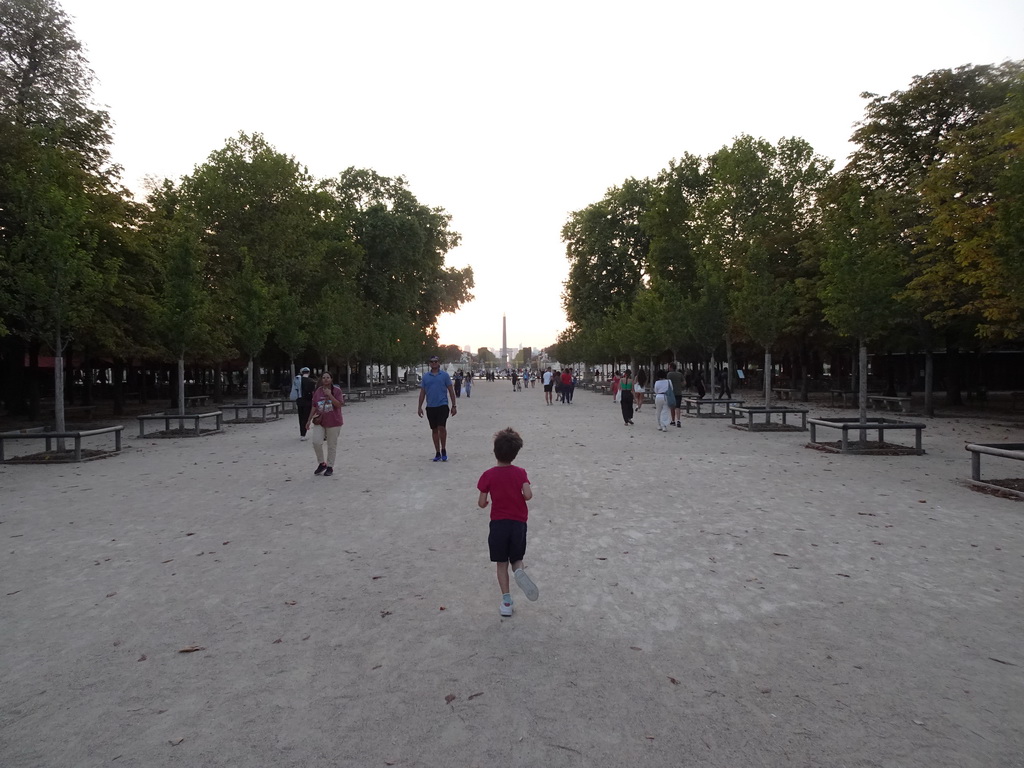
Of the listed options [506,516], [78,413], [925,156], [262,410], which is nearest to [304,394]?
[262,410]

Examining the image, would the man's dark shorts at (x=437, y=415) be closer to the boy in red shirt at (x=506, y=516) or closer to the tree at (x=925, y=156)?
the boy in red shirt at (x=506, y=516)

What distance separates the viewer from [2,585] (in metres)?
6.08

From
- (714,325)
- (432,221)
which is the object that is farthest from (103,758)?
(432,221)

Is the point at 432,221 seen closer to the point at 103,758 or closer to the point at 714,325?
the point at 714,325

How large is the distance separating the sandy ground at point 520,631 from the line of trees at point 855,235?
25.3 ft

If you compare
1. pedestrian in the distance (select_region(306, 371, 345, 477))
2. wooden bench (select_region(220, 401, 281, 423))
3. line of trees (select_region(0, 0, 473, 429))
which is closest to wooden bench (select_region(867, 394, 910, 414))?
pedestrian in the distance (select_region(306, 371, 345, 477))

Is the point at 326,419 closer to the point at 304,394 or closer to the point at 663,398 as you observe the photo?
the point at 304,394

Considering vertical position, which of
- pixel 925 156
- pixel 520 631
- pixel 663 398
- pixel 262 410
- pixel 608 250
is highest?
pixel 608 250

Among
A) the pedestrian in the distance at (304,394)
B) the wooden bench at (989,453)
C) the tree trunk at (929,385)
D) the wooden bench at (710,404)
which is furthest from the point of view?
the tree trunk at (929,385)

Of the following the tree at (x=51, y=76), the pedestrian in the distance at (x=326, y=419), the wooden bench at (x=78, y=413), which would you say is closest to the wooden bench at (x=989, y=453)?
the pedestrian in the distance at (x=326, y=419)

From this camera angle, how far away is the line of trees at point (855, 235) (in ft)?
54.5

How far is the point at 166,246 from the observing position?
86.8ft

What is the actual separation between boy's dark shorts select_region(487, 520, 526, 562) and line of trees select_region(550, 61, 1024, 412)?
402 inches

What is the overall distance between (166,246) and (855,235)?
21.9 meters
